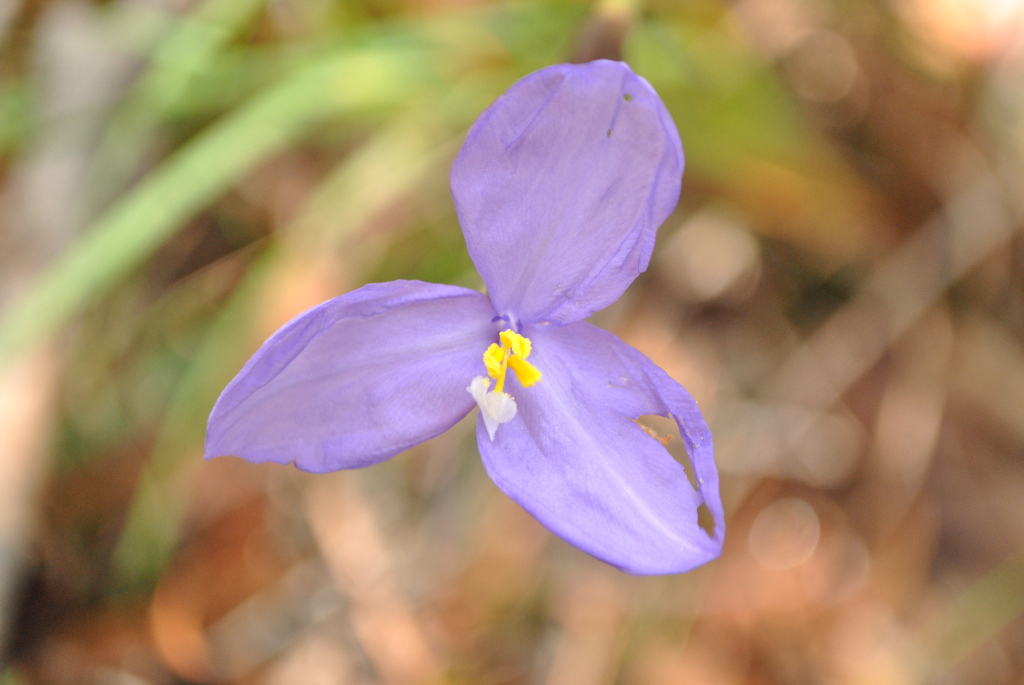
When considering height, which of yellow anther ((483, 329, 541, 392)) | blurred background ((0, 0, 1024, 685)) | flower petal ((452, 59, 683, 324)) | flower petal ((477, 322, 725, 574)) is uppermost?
flower petal ((452, 59, 683, 324))

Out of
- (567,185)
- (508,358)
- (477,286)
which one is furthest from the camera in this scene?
(477,286)

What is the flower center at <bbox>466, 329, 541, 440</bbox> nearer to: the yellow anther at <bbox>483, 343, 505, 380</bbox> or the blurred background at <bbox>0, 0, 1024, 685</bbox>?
the yellow anther at <bbox>483, 343, 505, 380</bbox>

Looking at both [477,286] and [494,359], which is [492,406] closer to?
[494,359]

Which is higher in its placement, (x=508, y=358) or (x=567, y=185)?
(x=567, y=185)

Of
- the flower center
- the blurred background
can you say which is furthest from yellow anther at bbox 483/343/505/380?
the blurred background

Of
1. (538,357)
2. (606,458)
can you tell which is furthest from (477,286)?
(606,458)

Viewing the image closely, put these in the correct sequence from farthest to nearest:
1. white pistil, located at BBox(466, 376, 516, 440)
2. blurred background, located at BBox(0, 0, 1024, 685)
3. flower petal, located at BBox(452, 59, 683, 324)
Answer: blurred background, located at BBox(0, 0, 1024, 685)
white pistil, located at BBox(466, 376, 516, 440)
flower petal, located at BBox(452, 59, 683, 324)

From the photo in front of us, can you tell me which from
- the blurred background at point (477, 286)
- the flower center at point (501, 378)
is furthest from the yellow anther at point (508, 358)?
the blurred background at point (477, 286)

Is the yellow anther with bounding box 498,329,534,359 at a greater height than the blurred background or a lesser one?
greater
